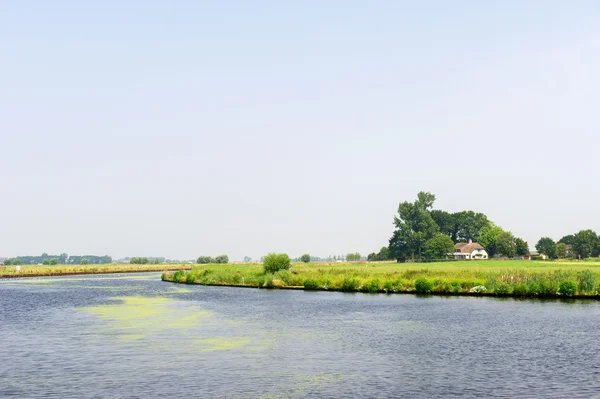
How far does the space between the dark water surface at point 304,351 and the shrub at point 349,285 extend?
2419cm

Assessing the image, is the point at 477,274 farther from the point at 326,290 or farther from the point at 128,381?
the point at 128,381

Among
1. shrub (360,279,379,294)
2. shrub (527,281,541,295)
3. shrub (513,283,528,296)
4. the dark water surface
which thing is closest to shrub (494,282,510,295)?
shrub (513,283,528,296)

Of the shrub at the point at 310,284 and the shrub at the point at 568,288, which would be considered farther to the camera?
the shrub at the point at 310,284

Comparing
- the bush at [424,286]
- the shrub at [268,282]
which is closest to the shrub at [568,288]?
the bush at [424,286]

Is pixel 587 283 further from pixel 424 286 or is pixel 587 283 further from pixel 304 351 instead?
pixel 304 351

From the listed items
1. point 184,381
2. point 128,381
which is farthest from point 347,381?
point 128,381

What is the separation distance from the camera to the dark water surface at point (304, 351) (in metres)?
Answer: 26.5

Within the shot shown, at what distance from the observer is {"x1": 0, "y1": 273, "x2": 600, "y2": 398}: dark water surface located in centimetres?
2652

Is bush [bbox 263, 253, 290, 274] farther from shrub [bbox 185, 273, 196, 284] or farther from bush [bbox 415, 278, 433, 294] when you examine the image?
bush [bbox 415, 278, 433, 294]

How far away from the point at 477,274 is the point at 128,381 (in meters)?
70.9

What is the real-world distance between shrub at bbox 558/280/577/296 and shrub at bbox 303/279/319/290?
1479 inches

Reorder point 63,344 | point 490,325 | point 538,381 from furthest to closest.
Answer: point 490,325 → point 63,344 → point 538,381

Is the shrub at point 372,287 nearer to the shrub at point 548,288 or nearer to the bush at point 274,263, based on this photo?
the shrub at point 548,288

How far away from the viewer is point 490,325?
46938mm
